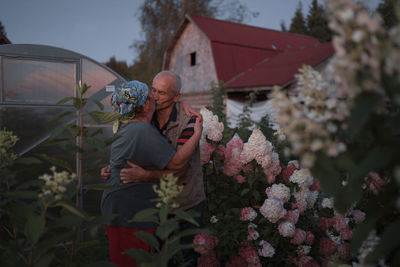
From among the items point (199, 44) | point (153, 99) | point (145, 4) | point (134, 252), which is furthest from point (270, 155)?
point (145, 4)

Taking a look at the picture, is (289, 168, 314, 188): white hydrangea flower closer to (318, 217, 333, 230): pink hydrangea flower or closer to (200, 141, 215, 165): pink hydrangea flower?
(318, 217, 333, 230): pink hydrangea flower

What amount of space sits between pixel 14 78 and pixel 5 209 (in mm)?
3851

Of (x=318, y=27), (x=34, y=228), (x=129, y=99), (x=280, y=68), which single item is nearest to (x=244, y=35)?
(x=280, y=68)

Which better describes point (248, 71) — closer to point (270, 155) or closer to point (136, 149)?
point (270, 155)

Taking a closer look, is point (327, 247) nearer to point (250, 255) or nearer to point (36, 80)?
point (250, 255)

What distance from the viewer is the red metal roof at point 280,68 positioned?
12434 millimetres

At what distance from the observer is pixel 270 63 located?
15602mm

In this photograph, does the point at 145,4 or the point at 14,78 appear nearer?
the point at 14,78

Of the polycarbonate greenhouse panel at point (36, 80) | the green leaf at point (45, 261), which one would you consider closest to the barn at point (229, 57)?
the polycarbonate greenhouse panel at point (36, 80)

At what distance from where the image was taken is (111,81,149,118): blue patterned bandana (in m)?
1.92

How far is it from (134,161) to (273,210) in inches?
44.3

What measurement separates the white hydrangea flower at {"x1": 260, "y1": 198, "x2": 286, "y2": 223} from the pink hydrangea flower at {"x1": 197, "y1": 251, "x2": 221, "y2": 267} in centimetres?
52

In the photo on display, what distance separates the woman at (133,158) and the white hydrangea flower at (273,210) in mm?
832

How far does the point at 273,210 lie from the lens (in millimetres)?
2445
